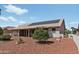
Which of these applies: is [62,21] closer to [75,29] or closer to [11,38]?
[75,29]

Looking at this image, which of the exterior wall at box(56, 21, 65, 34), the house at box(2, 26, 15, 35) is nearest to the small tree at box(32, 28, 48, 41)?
the exterior wall at box(56, 21, 65, 34)

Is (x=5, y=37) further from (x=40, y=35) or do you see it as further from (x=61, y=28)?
(x=61, y=28)

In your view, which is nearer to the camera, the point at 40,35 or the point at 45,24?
the point at 45,24

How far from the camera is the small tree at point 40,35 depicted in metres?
8.12

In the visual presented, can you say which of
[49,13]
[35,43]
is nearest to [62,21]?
Answer: [49,13]

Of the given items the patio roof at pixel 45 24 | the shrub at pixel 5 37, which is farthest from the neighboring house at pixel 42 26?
the shrub at pixel 5 37

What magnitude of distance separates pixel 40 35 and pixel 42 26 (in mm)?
283

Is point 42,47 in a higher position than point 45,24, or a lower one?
lower

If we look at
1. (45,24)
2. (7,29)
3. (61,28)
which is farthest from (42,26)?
(7,29)

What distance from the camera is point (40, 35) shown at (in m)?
8.19

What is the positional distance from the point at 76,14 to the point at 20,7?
156 cm

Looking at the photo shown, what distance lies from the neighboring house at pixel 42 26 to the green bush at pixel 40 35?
93 mm

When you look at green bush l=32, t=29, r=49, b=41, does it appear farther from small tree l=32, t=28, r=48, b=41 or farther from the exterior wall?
the exterior wall

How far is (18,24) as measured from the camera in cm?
812
